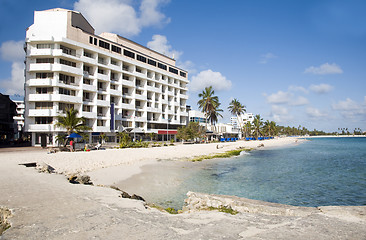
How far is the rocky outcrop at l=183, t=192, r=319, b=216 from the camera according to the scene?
870 centimetres

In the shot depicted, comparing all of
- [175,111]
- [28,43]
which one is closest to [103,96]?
[28,43]

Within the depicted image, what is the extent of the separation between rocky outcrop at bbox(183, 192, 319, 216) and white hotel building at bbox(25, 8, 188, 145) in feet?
122

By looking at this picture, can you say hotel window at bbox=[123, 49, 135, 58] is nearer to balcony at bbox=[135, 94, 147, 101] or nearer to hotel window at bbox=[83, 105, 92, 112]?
balcony at bbox=[135, 94, 147, 101]

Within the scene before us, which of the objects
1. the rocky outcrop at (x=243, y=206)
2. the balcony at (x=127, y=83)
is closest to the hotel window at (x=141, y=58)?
the balcony at (x=127, y=83)

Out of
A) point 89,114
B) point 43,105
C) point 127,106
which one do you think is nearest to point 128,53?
point 127,106

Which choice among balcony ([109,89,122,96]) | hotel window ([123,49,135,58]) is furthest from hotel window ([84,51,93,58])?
hotel window ([123,49,135,58])

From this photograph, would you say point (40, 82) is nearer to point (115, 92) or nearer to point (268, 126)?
point (115, 92)

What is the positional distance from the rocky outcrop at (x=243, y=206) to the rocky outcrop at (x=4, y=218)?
6827 millimetres

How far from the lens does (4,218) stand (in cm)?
650

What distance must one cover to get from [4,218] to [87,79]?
44.8 m

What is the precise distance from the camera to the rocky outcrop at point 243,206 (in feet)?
28.6

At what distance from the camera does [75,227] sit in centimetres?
591

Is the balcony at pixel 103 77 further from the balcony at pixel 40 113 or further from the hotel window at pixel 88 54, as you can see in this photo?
the balcony at pixel 40 113

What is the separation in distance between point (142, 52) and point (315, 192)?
5773 centimetres
